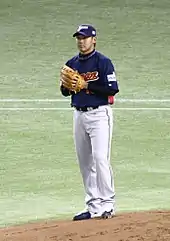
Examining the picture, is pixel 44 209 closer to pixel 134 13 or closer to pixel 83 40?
pixel 83 40

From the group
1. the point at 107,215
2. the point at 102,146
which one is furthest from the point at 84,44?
the point at 107,215

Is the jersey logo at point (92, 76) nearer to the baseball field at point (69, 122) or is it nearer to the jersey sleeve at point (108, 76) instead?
the jersey sleeve at point (108, 76)

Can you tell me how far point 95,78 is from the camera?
798 centimetres

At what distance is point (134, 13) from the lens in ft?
71.8

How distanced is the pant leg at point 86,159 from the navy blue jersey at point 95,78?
153 mm

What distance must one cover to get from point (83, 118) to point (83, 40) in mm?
722

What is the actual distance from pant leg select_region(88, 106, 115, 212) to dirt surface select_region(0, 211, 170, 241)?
0.30 meters

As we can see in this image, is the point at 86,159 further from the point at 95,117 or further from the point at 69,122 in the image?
the point at 69,122

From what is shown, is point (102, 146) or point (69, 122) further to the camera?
point (69, 122)

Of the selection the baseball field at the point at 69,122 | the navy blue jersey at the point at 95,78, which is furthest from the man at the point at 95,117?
the baseball field at the point at 69,122

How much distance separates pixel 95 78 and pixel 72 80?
278 mm

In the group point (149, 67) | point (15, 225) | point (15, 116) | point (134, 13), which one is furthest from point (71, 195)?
point (134, 13)

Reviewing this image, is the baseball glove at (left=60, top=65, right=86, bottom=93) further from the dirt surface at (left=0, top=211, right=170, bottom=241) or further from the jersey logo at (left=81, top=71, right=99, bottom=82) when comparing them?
the dirt surface at (left=0, top=211, right=170, bottom=241)

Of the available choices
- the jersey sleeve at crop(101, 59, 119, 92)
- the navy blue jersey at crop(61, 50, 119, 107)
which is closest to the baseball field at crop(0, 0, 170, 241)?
the navy blue jersey at crop(61, 50, 119, 107)
